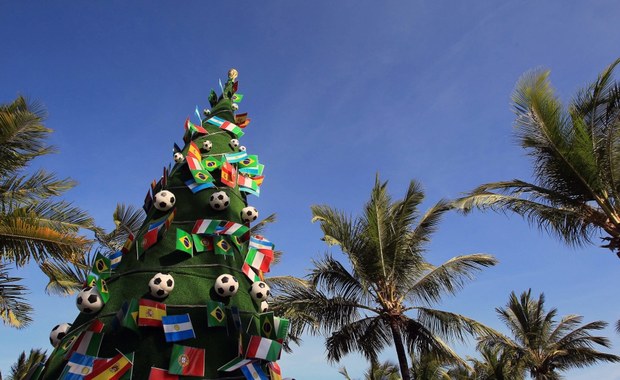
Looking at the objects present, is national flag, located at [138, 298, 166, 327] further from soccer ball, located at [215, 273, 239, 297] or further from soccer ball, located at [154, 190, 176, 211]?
soccer ball, located at [154, 190, 176, 211]

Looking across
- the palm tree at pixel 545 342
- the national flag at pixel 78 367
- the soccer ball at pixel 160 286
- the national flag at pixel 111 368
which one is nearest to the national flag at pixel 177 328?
the soccer ball at pixel 160 286

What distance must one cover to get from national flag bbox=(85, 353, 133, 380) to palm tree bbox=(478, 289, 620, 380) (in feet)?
58.4

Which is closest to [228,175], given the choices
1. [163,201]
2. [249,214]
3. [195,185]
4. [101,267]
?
[195,185]

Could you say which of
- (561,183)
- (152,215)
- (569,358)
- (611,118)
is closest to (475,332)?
(561,183)

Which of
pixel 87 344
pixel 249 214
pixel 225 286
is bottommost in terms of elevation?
pixel 87 344

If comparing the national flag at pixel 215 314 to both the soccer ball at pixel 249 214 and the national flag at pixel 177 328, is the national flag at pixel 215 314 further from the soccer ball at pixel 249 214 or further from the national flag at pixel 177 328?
the soccer ball at pixel 249 214

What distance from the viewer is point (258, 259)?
6555mm

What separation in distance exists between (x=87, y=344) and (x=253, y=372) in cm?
196

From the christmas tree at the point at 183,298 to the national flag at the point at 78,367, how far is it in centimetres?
1

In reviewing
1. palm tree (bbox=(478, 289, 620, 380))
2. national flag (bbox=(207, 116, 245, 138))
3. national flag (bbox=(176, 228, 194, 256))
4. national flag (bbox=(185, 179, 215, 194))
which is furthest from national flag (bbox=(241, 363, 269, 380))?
palm tree (bbox=(478, 289, 620, 380))

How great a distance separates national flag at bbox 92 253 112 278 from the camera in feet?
19.3

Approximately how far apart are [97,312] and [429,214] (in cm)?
966

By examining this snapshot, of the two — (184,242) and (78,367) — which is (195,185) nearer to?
(184,242)

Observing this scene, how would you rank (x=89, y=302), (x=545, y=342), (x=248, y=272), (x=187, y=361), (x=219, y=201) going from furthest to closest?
1. (x=545, y=342)
2. (x=219, y=201)
3. (x=248, y=272)
4. (x=89, y=302)
5. (x=187, y=361)
